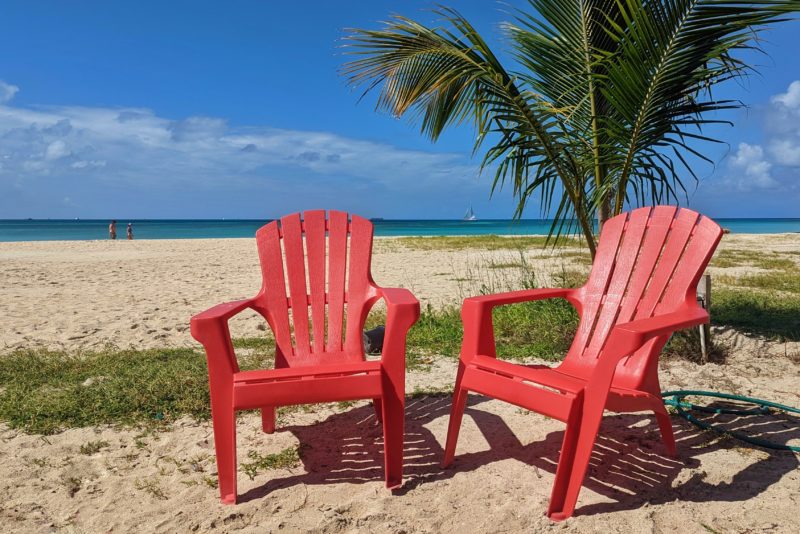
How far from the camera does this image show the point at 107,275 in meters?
10.8

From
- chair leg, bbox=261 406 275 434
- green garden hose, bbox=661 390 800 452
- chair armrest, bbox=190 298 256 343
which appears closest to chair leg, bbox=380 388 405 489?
chair armrest, bbox=190 298 256 343

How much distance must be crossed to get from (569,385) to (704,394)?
1.63 metres

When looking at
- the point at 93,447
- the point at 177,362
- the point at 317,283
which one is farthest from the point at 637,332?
the point at 177,362

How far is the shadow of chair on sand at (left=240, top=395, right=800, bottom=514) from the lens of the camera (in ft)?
7.99

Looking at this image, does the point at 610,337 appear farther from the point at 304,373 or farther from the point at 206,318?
the point at 206,318

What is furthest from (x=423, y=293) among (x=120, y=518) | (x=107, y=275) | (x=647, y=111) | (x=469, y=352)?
(x=107, y=275)

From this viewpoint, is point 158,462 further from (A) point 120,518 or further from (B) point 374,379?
(B) point 374,379

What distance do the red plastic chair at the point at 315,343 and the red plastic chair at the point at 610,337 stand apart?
37cm

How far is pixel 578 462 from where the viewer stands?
2221 mm

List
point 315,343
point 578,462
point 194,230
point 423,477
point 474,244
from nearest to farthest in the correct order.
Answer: point 578,462 → point 423,477 → point 315,343 → point 474,244 → point 194,230

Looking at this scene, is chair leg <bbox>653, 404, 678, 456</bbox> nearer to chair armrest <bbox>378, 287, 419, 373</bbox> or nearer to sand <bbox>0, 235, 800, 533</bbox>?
sand <bbox>0, 235, 800, 533</bbox>

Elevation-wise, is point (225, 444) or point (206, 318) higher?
point (206, 318)

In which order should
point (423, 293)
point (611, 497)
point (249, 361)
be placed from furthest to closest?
point (423, 293)
point (249, 361)
point (611, 497)

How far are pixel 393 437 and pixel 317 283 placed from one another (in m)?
1.20
